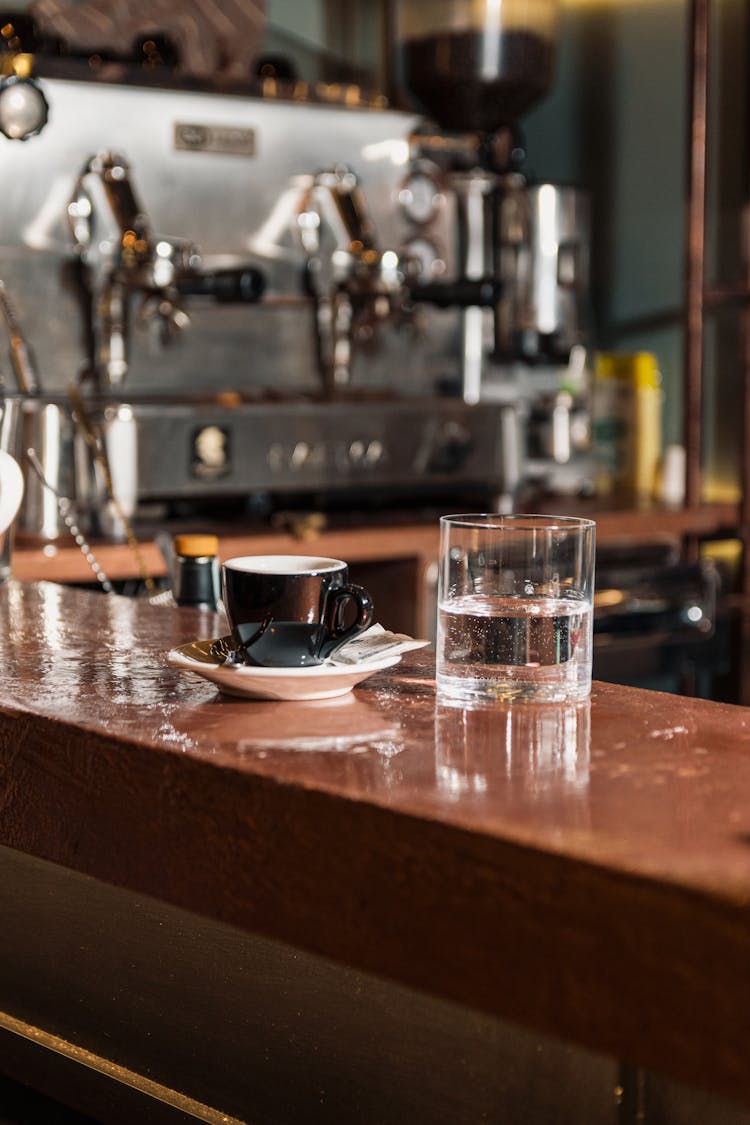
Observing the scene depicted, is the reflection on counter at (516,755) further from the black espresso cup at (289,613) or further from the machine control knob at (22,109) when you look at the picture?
the machine control knob at (22,109)

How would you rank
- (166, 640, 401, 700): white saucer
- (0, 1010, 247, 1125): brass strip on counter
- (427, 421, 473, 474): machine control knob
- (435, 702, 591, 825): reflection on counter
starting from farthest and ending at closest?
1. (427, 421, 473, 474): machine control knob
2. (0, 1010, 247, 1125): brass strip on counter
3. (166, 640, 401, 700): white saucer
4. (435, 702, 591, 825): reflection on counter

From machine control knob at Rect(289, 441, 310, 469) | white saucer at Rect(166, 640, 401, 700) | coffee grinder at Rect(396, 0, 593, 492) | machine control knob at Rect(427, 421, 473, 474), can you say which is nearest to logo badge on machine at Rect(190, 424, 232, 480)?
machine control knob at Rect(289, 441, 310, 469)

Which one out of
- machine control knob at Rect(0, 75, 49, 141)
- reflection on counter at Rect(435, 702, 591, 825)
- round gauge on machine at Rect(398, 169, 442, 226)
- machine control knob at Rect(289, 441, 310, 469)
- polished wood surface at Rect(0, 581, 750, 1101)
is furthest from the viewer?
round gauge on machine at Rect(398, 169, 442, 226)

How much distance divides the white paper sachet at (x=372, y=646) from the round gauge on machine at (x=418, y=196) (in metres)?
1.96

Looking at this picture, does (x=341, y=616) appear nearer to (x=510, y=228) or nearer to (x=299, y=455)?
(x=299, y=455)

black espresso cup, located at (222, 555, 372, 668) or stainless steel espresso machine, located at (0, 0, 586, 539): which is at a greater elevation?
stainless steel espresso machine, located at (0, 0, 586, 539)


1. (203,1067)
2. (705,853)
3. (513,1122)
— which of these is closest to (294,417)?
(203,1067)

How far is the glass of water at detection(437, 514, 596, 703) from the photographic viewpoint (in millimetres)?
942

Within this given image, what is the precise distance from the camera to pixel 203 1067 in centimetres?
106

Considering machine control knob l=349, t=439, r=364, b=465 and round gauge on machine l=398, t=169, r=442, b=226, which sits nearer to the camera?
machine control knob l=349, t=439, r=364, b=465

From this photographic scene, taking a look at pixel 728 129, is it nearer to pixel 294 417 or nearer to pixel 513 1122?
pixel 294 417

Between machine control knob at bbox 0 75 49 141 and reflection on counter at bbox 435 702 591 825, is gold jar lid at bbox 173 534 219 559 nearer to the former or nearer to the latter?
reflection on counter at bbox 435 702 591 825

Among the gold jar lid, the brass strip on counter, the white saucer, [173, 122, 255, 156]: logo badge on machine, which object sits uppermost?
[173, 122, 255, 156]: logo badge on machine

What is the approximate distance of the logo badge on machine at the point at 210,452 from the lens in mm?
2396
